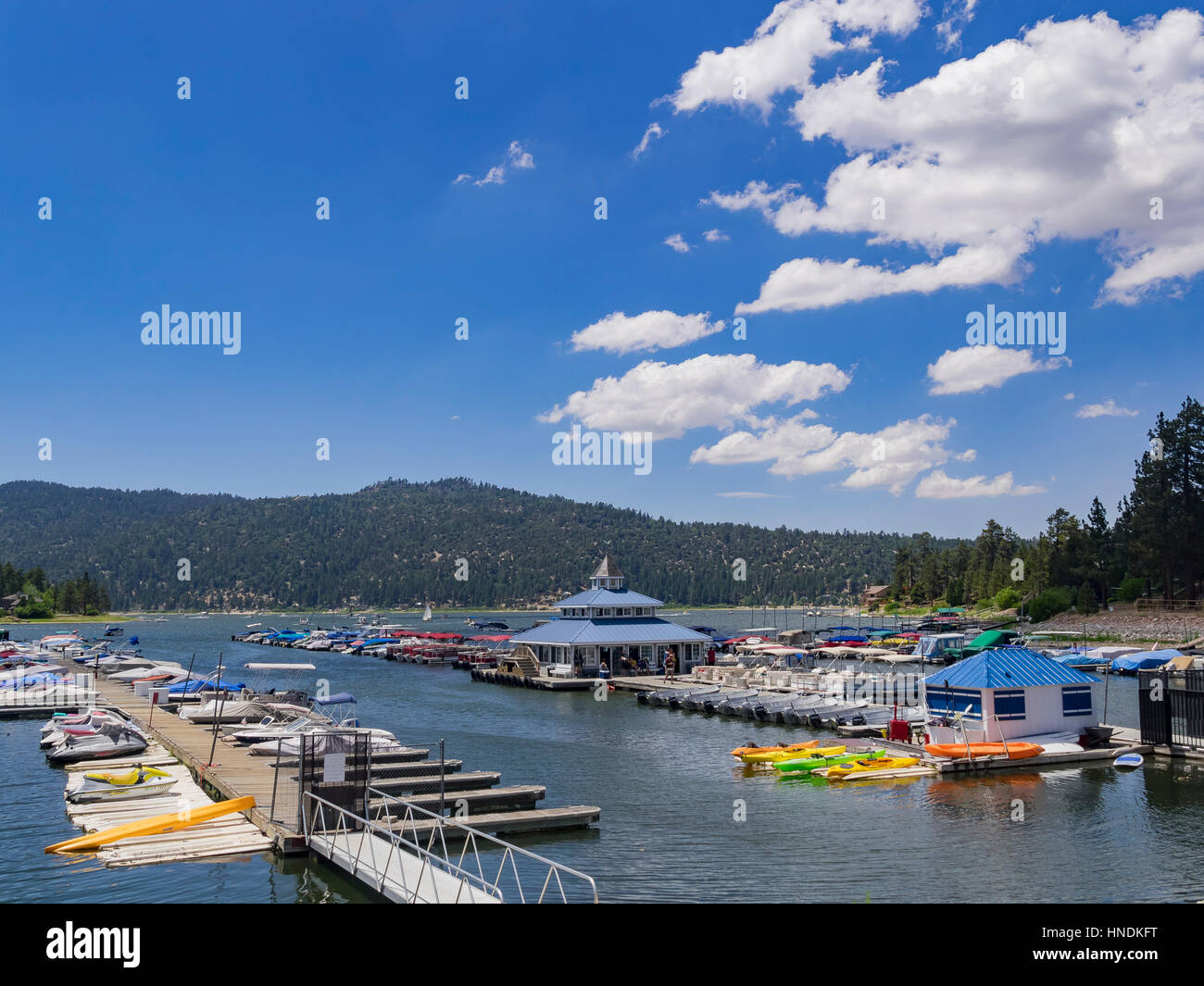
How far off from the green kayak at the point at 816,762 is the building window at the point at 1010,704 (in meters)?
4.92

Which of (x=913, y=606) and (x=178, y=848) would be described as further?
(x=913, y=606)

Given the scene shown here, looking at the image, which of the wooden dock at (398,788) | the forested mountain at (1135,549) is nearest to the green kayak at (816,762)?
the wooden dock at (398,788)

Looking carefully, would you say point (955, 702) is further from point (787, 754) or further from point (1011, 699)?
point (787, 754)

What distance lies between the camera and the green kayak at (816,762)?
111ft

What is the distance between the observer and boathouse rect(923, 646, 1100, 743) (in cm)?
3569

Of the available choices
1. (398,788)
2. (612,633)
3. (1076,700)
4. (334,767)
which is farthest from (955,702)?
(612,633)

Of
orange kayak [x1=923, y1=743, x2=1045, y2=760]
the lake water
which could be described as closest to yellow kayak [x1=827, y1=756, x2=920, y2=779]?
orange kayak [x1=923, y1=743, x2=1045, y2=760]

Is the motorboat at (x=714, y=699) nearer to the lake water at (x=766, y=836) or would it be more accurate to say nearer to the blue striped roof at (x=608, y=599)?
the lake water at (x=766, y=836)

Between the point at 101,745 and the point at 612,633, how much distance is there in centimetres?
3923

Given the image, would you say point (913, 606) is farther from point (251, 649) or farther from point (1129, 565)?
point (251, 649)

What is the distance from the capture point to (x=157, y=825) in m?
23.8
